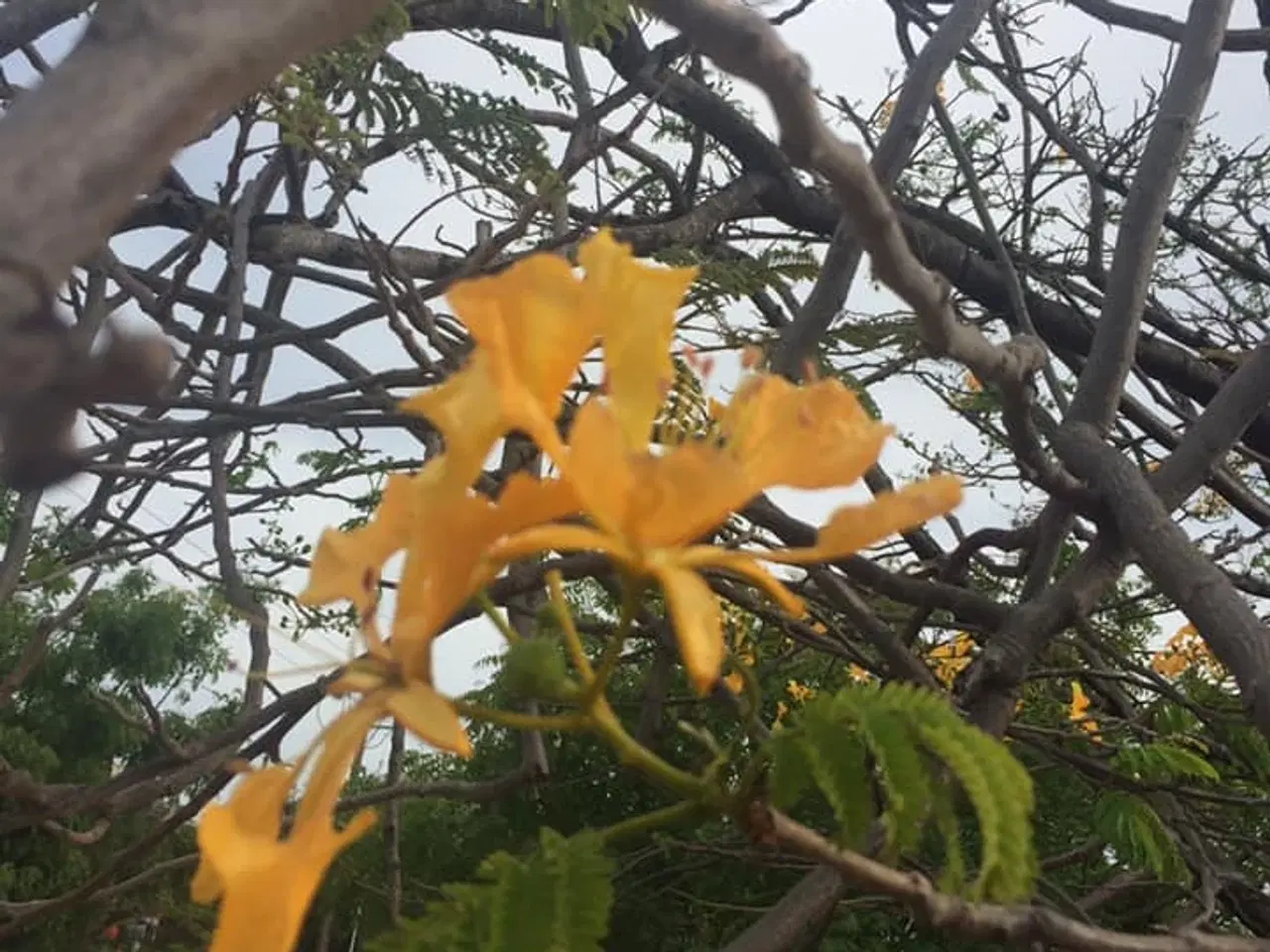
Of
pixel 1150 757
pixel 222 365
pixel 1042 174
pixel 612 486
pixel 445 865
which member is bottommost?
pixel 612 486

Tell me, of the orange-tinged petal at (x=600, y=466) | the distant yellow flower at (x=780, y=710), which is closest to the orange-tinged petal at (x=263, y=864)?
the orange-tinged petal at (x=600, y=466)

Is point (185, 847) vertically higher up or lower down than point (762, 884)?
higher up

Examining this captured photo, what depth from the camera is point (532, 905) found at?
1.60ft

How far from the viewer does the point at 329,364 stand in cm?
213

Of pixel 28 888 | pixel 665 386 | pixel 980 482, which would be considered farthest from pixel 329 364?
pixel 28 888

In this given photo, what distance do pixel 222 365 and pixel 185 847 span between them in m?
1.25

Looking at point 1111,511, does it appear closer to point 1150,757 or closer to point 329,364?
point 1150,757

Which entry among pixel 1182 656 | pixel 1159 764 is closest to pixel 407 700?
pixel 1159 764

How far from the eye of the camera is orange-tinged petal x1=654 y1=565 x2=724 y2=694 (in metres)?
0.39

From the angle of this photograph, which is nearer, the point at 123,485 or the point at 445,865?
the point at 123,485

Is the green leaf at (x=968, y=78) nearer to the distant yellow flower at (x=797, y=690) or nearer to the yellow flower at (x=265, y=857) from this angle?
the distant yellow flower at (x=797, y=690)

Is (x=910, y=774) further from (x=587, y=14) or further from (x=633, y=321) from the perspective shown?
(x=587, y=14)

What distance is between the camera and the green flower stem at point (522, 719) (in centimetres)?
41

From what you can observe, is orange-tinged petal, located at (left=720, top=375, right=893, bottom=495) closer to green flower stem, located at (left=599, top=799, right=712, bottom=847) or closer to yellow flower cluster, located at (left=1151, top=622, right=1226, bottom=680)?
green flower stem, located at (left=599, top=799, right=712, bottom=847)
